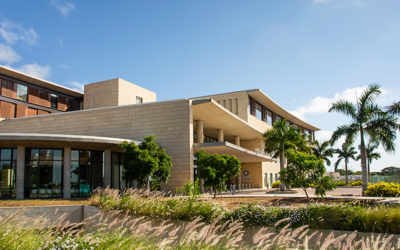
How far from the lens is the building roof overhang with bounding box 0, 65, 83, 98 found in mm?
34656

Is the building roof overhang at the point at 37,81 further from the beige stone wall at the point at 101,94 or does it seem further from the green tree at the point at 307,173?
the green tree at the point at 307,173

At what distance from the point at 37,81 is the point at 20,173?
21.3 meters

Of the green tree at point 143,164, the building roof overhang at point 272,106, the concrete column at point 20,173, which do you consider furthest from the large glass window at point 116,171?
the building roof overhang at point 272,106

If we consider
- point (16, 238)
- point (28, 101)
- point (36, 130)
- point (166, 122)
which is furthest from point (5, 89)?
point (16, 238)

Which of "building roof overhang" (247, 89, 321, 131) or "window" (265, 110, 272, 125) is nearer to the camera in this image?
"building roof overhang" (247, 89, 321, 131)

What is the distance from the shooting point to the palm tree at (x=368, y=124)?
22847mm

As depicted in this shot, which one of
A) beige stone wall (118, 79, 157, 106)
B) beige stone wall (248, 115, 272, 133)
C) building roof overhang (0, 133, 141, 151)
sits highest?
beige stone wall (118, 79, 157, 106)

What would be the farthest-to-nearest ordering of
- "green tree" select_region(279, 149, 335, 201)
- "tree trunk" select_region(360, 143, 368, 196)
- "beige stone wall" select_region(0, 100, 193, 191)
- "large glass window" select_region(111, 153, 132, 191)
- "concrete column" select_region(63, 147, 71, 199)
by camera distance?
"large glass window" select_region(111, 153, 132, 191) → "beige stone wall" select_region(0, 100, 193, 191) → "tree trunk" select_region(360, 143, 368, 196) → "concrete column" select_region(63, 147, 71, 199) → "green tree" select_region(279, 149, 335, 201)

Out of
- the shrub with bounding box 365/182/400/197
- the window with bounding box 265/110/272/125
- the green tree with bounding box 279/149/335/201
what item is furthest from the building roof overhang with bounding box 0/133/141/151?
the window with bounding box 265/110/272/125

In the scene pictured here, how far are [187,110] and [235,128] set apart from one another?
40.7 ft

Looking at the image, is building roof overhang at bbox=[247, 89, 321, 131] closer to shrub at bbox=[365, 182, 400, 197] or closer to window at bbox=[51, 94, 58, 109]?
shrub at bbox=[365, 182, 400, 197]

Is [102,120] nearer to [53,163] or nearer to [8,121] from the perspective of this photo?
[53,163]

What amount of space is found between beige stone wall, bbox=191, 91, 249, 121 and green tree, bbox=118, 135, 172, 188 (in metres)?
23.5

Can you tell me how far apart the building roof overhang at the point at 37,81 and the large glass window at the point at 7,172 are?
1658cm
